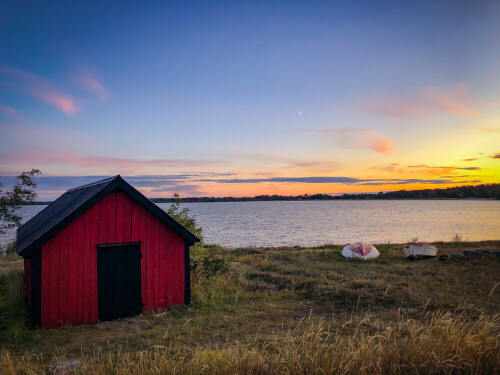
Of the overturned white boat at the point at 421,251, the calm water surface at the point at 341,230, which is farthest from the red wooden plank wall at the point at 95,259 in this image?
the calm water surface at the point at 341,230

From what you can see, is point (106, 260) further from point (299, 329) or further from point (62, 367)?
point (299, 329)

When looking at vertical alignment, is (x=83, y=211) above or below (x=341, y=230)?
above

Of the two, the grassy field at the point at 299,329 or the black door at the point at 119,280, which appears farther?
the black door at the point at 119,280

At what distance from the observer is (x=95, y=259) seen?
11.0m

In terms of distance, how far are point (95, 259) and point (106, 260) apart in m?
0.33

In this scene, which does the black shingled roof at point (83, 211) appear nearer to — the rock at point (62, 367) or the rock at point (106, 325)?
the rock at point (106, 325)

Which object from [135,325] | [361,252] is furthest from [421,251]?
[135,325]

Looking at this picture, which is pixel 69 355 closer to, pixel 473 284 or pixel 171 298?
pixel 171 298

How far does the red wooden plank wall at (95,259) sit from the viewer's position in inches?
410

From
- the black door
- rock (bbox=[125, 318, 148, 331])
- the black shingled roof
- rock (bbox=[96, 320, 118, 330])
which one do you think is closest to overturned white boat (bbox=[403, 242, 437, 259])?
the black shingled roof

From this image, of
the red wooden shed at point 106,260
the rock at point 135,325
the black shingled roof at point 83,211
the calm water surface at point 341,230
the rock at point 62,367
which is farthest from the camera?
the calm water surface at point 341,230

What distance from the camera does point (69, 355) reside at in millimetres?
8234

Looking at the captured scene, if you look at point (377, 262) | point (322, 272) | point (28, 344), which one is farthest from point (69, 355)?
point (377, 262)

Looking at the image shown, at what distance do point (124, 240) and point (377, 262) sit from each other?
16685mm
